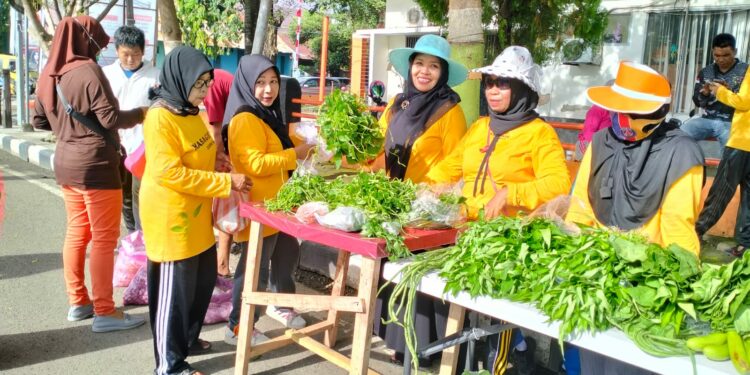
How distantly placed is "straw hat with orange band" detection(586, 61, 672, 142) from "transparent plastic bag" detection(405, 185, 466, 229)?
0.73 m

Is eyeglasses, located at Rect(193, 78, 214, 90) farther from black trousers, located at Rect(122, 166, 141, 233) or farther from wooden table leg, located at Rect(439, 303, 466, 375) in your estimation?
black trousers, located at Rect(122, 166, 141, 233)

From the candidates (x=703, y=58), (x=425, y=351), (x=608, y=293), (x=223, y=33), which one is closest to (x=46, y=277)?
(x=425, y=351)

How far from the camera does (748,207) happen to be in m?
5.43

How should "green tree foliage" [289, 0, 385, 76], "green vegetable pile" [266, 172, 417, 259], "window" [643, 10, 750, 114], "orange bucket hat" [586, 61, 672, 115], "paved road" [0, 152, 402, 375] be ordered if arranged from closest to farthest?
1. "orange bucket hat" [586, 61, 672, 115]
2. "green vegetable pile" [266, 172, 417, 259]
3. "paved road" [0, 152, 402, 375]
4. "window" [643, 10, 750, 114]
5. "green tree foliage" [289, 0, 385, 76]

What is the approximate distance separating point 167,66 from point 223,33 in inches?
488

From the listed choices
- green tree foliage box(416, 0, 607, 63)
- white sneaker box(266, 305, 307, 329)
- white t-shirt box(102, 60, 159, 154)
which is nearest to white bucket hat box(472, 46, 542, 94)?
white sneaker box(266, 305, 307, 329)

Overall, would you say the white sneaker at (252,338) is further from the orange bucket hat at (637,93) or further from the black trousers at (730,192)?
the black trousers at (730,192)

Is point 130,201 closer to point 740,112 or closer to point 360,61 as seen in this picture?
point 740,112

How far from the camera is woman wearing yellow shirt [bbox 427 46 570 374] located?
9.20 feet

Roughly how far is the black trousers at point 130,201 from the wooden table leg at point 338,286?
2.14 meters

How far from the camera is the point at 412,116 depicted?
3.41 metres

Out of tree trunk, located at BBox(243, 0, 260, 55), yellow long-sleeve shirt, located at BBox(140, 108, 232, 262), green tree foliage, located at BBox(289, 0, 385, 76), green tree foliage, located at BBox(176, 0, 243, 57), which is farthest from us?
green tree foliage, located at BBox(289, 0, 385, 76)

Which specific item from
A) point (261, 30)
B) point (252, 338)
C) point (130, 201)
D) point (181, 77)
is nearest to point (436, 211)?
point (181, 77)

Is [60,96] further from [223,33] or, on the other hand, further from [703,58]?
[223,33]
